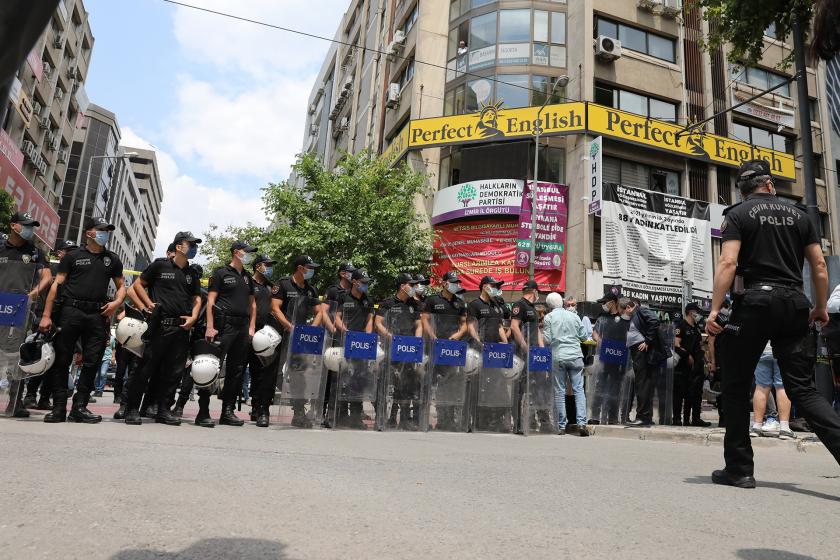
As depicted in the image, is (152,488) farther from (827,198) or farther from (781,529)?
(827,198)

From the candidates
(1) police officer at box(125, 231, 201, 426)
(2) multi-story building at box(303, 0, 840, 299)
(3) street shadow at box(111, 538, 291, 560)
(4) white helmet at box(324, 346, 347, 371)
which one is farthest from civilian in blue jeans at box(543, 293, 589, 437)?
(2) multi-story building at box(303, 0, 840, 299)

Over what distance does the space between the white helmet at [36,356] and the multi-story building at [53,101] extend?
28.7 metres

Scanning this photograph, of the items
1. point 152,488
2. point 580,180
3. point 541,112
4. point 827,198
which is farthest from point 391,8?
point 152,488

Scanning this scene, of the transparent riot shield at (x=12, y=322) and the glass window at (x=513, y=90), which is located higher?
the glass window at (x=513, y=90)

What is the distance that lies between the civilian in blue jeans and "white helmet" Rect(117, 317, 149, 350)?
5.33 meters

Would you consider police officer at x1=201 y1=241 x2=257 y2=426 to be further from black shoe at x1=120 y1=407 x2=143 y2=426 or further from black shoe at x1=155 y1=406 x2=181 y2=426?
black shoe at x1=120 y1=407 x2=143 y2=426

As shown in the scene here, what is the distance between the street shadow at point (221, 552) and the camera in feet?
6.69

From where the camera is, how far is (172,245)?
273 inches

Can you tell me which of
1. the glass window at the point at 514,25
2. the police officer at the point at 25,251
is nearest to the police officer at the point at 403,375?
the police officer at the point at 25,251

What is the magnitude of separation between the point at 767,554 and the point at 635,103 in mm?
23973

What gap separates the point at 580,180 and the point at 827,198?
40.0 feet

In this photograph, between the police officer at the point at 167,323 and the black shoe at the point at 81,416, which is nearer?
the black shoe at the point at 81,416

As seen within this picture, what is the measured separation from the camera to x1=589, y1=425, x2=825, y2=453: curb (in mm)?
6992

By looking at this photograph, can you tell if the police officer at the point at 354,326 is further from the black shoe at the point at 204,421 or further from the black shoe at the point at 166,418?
the black shoe at the point at 166,418
